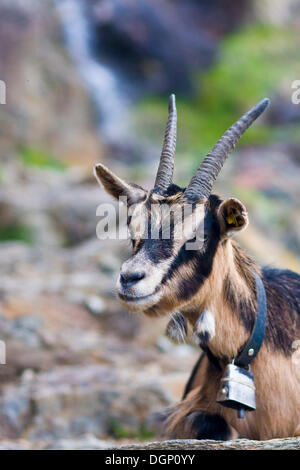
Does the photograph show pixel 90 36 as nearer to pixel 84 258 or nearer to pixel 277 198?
pixel 277 198

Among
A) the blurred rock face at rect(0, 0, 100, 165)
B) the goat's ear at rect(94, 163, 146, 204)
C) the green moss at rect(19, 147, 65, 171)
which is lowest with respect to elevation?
the goat's ear at rect(94, 163, 146, 204)

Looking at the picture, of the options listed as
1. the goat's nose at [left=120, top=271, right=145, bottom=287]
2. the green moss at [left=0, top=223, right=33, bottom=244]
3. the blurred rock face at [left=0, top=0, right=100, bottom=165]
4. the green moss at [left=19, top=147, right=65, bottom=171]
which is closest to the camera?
the goat's nose at [left=120, top=271, right=145, bottom=287]

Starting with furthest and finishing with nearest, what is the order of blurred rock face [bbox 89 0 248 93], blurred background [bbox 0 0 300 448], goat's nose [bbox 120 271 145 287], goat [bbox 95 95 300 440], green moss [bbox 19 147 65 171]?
blurred rock face [bbox 89 0 248 93] → green moss [bbox 19 147 65 171] → blurred background [bbox 0 0 300 448] → goat [bbox 95 95 300 440] → goat's nose [bbox 120 271 145 287]

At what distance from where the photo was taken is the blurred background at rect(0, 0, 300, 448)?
6.66 meters

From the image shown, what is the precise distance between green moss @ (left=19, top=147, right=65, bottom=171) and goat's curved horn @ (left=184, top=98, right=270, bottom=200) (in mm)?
17079

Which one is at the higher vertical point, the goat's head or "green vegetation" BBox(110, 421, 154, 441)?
the goat's head

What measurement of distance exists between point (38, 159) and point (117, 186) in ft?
58.9

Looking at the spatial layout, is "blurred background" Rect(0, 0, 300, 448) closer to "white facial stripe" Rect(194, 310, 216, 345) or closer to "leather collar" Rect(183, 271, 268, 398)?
"white facial stripe" Rect(194, 310, 216, 345)

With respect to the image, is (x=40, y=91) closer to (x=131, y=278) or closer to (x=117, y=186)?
(x=117, y=186)

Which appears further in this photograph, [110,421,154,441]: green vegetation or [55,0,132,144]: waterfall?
[55,0,132,144]: waterfall

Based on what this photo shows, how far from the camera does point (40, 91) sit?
81.1 ft

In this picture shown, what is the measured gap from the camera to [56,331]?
26.9 ft

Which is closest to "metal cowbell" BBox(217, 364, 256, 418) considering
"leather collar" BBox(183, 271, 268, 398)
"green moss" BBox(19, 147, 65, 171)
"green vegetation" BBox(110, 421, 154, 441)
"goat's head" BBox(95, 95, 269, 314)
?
"leather collar" BBox(183, 271, 268, 398)

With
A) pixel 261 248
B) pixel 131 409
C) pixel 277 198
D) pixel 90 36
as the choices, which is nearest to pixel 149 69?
pixel 90 36
